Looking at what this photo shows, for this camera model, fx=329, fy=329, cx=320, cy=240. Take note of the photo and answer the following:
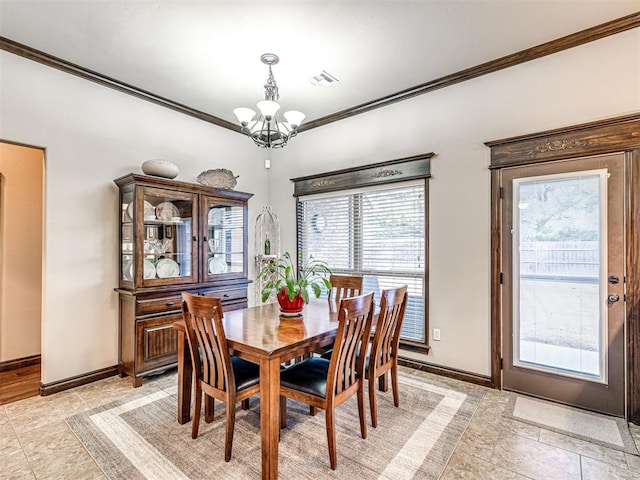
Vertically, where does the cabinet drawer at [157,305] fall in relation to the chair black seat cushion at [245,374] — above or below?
above

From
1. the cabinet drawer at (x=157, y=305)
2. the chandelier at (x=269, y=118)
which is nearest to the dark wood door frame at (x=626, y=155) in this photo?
the chandelier at (x=269, y=118)

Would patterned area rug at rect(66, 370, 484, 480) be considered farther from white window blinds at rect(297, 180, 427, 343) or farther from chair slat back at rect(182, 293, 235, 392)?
white window blinds at rect(297, 180, 427, 343)

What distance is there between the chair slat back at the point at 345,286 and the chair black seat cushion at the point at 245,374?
1187 mm

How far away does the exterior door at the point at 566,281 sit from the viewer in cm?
254

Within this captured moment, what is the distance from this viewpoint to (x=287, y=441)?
2209 millimetres

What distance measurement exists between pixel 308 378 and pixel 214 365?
0.60 metres

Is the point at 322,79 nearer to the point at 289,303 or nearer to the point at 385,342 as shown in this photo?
the point at 289,303

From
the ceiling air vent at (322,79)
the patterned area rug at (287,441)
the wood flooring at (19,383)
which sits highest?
the ceiling air vent at (322,79)

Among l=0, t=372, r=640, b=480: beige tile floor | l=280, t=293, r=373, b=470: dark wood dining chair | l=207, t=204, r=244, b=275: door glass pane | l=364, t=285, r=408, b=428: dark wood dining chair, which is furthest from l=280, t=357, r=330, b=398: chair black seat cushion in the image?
l=207, t=204, r=244, b=275: door glass pane

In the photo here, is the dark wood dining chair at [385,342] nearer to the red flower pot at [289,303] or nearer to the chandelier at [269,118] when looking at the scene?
the red flower pot at [289,303]

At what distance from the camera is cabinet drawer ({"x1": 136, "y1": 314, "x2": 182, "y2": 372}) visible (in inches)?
122

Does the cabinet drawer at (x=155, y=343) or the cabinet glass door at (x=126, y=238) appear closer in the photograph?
the cabinet drawer at (x=155, y=343)

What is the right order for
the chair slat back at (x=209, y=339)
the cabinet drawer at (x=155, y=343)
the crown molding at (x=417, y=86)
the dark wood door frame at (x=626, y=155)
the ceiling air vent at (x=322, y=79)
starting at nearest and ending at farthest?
the chair slat back at (x=209, y=339) < the dark wood door frame at (x=626, y=155) < the crown molding at (x=417, y=86) < the cabinet drawer at (x=155, y=343) < the ceiling air vent at (x=322, y=79)

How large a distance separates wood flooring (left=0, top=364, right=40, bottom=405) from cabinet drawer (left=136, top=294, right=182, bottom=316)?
1151 mm
